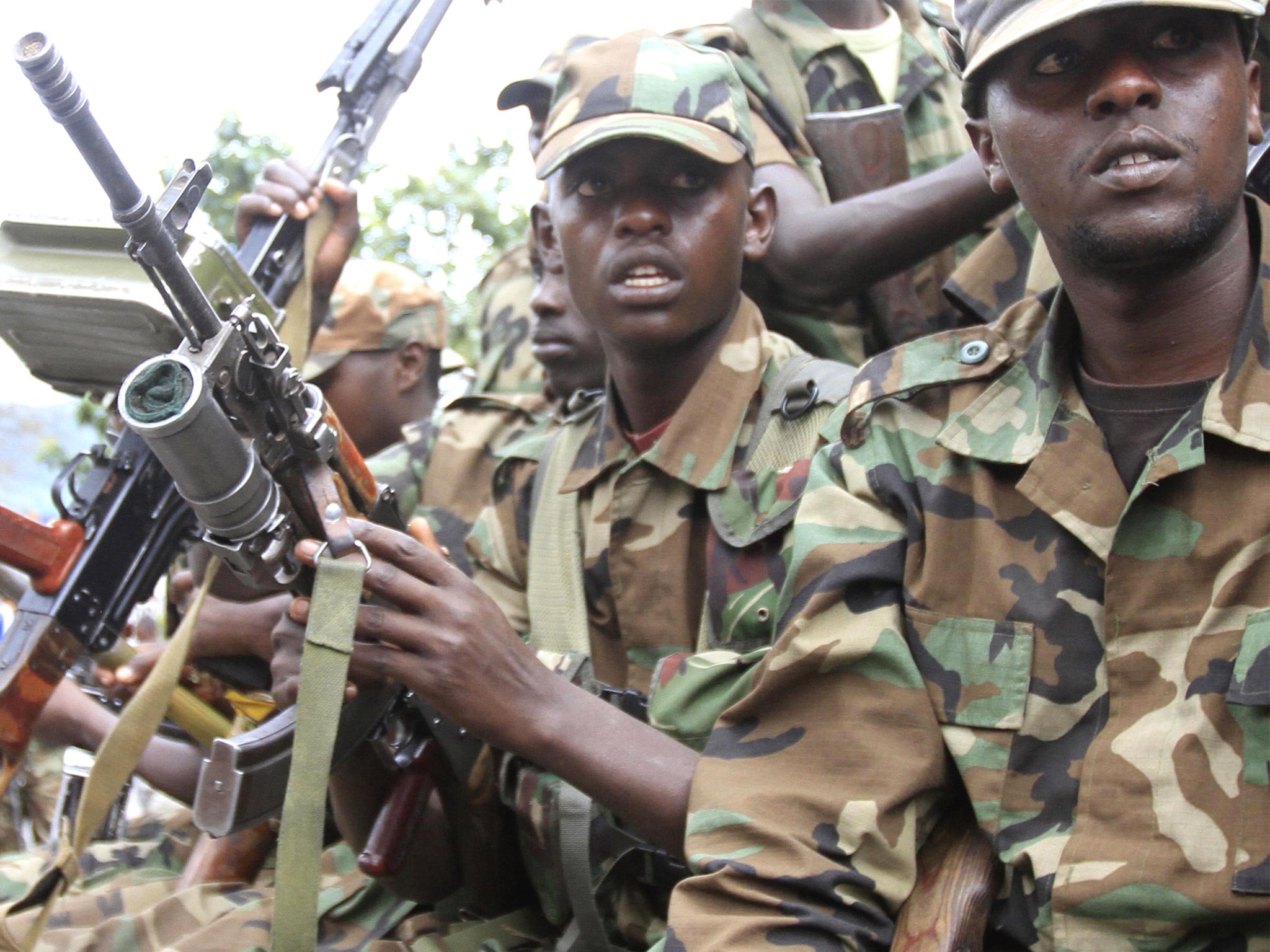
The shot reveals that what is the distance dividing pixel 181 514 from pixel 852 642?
229 centimetres

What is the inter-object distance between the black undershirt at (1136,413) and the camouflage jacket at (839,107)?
4.50 ft

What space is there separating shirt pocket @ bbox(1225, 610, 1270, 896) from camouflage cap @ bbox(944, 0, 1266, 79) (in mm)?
750

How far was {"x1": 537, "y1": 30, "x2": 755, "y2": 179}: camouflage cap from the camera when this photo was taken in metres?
2.73

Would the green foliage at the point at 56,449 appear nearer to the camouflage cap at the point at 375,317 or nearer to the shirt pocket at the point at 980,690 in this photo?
the camouflage cap at the point at 375,317

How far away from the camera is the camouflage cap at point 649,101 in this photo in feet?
8.96

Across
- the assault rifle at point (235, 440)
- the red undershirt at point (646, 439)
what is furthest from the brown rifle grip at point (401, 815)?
the red undershirt at point (646, 439)

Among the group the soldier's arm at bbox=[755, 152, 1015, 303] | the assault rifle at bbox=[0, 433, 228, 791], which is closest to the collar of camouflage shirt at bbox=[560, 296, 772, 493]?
the soldier's arm at bbox=[755, 152, 1015, 303]

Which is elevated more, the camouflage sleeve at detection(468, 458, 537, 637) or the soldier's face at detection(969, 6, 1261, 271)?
the soldier's face at detection(969, 6, 1261, 271)

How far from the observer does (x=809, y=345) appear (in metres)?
3.39

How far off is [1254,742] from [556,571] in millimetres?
1422

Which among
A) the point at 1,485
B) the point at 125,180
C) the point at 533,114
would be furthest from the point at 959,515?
the point at 1,485

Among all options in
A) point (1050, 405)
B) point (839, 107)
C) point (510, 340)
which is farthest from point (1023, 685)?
point (510, 340)

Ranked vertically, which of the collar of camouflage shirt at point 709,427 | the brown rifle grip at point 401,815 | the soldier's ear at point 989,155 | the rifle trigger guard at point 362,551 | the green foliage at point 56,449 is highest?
the soldier's ear at point 989,155

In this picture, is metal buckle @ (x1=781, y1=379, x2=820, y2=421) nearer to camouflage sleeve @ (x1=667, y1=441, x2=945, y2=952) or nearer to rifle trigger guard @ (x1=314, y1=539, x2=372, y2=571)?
camouflage sleeve @ (x1=667, y1=441, x2=945, y2=952)
